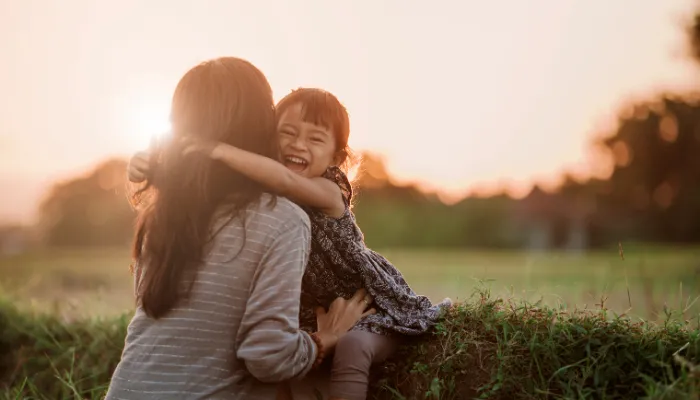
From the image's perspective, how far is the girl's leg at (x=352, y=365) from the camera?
10.8ft

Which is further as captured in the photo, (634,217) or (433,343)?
(634,217)

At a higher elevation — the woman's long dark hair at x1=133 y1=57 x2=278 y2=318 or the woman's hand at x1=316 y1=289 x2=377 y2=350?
the woman's long dark hair at x1=133 y1=57 x2=278 y2=318

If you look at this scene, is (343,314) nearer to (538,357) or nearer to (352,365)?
(352,365)

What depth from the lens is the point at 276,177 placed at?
2998 mm

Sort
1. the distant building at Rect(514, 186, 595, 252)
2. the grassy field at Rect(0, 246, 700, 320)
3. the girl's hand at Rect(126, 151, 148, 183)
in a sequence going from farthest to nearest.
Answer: the distant building at Rect(514, 186, 595, 252), the grassy field at Rect(0, 246, 700, 320), the girl's hand at Rect(126, 151, 148, 183)

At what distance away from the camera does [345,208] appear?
3.59 m

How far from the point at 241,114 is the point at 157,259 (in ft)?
2.09

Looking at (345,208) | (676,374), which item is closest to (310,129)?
(345,208)

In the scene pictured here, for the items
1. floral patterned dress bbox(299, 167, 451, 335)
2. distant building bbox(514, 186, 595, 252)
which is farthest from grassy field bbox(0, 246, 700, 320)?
distant building bbox(514, 186, 595, 252)

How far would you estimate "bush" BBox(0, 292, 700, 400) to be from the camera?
3238 mm

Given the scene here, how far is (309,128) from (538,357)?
1480mm

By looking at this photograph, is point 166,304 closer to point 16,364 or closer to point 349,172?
point 349,172

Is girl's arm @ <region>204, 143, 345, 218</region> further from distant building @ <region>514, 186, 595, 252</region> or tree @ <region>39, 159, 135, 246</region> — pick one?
distant building @ <region>514, 186, 595, 252</region>

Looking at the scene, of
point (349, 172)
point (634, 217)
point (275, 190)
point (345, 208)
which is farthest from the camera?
point (634, 217)
